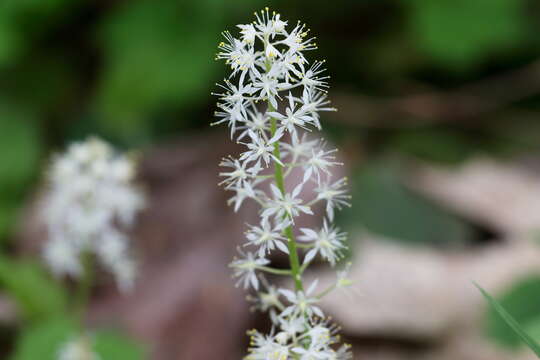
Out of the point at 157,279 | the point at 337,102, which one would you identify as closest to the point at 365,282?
the point at 157,279

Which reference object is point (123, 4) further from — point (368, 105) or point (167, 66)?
point (368, 105)

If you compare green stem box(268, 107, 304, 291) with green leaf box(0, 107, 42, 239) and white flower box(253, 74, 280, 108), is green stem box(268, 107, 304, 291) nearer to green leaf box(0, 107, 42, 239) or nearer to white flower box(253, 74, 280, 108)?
white flower box(253, 74, 280, 108)

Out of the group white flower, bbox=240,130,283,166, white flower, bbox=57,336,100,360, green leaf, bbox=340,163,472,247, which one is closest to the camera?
white flower, bbox=240,130,283,166

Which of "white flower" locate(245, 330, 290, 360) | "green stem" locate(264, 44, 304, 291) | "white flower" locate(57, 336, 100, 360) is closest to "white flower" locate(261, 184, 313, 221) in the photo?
"green stem" locate(264, 44, 304, 291)

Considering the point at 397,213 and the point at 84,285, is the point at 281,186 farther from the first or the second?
the point at 397,213

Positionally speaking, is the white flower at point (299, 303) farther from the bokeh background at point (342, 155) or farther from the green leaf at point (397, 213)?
the green leaf at point (397, 213)

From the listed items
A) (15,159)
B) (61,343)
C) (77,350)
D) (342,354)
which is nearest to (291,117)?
(342,354)
